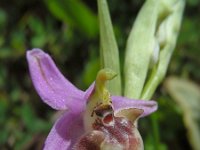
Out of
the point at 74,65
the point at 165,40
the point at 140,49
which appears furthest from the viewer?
the point at 74,65

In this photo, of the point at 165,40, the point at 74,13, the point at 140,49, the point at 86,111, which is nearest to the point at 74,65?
the point at 74,13

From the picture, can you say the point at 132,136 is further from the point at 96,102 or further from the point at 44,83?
the point at 44,83

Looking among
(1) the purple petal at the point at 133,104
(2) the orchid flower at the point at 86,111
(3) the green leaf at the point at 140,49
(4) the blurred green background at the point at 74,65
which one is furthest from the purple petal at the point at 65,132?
(4) the blurred green background at the point at 74,65

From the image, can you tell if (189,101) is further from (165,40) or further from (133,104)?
(133,104)

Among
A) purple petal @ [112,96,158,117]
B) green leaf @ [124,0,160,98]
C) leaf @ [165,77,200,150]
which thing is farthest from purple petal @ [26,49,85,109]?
leaf @ [165,77,200,150]

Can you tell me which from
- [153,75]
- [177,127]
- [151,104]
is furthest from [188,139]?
[151,104]

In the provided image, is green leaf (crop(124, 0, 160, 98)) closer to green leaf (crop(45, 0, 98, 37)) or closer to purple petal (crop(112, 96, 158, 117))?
purple petal (crop(112, 96, 158, 117))
